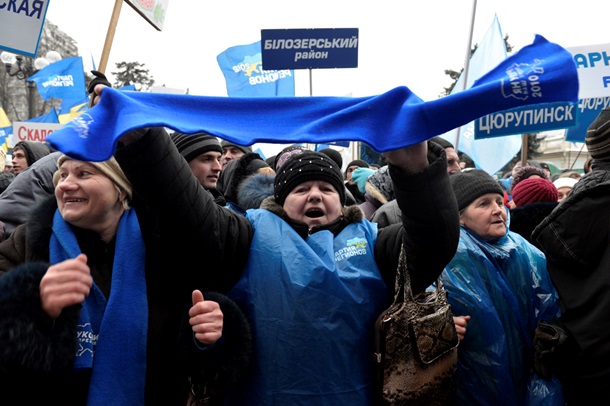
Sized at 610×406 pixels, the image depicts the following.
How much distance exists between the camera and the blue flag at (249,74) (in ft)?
26.3

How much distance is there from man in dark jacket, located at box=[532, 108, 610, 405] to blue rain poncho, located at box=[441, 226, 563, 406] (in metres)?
0.15

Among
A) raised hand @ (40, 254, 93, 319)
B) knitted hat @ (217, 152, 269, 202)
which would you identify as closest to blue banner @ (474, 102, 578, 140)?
knitted hat @ (217, 152, 269, 202)

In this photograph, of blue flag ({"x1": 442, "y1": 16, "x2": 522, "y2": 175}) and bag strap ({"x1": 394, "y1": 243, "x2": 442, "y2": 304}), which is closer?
bag strap ({"x1": 394, "y1": 243, "x2": 442, "y2": 304})

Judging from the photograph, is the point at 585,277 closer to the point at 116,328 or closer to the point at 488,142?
the point at 116,328

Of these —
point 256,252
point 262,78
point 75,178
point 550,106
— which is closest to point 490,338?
point 256,252

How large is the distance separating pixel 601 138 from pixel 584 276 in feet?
2.04

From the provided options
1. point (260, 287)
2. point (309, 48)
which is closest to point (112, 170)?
point (260, 287)

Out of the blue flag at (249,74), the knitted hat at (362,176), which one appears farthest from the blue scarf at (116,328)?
the blue flag at (249,74)

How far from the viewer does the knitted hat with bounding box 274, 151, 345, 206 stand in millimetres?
2283

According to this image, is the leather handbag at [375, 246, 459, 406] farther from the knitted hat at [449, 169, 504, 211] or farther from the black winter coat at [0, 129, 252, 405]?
the knitted hat at [449, 169, 504, 211]

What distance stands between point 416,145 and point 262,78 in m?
6.68

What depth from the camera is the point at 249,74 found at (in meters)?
8.21

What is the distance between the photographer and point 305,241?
7.01 ft

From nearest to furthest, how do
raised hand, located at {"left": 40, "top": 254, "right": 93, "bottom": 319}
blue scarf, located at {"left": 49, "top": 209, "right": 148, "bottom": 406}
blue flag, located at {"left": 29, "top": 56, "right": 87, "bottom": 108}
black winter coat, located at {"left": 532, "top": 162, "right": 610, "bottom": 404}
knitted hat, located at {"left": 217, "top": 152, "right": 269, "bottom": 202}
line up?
raised hand, located at {"left": 40, "top": 254, "right": 93, "bottom": 319}
blue scarf, located at {"left": 49, "top": 209, "right": 148, "bottom": 406}
black winter coat, located at {"left": 532, "top": 162, "right": 610, "bottom": 404}
knitted hat, located at {"left": 217, "top": 152, "right": 269, "bottom": 202}
blue flag, located at {"left": 29, "top": 56, "right": 87, "bottom": 108}
